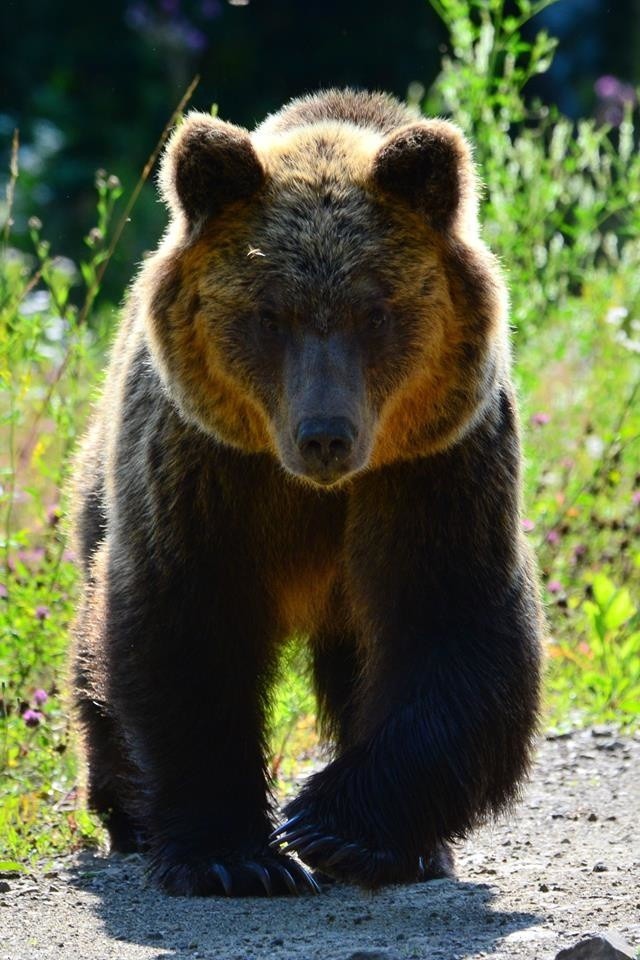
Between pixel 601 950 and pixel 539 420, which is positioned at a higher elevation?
pixel 539 420

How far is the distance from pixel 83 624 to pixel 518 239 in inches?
98.4

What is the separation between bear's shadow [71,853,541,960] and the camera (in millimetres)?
3947

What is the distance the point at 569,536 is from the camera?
23.5 feet

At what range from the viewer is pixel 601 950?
136 inches

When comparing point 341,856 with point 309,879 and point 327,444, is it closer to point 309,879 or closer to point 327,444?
point 309,879

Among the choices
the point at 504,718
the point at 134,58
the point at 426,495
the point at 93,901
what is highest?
the point at 134,58

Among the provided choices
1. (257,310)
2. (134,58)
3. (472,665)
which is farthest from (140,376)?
(134,58)

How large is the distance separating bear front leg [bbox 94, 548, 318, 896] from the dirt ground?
11 centimetres

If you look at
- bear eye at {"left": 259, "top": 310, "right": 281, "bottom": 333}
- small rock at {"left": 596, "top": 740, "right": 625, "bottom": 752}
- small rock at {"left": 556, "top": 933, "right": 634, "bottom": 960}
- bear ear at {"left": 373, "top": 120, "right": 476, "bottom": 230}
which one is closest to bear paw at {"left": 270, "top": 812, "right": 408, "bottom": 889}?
small rock at {"left": 556, "top": 933, "right": 634, "bottom": 960}

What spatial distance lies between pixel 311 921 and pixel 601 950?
1.04 metres

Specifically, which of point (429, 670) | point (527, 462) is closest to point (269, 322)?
point (429, 670)

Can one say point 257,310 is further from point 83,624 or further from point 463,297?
point 83,624

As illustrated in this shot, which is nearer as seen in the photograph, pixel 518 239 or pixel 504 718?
pixel 504 718

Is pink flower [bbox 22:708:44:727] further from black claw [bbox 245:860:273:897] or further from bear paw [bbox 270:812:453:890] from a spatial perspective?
bear paw [bbox 270:812:453:890]
